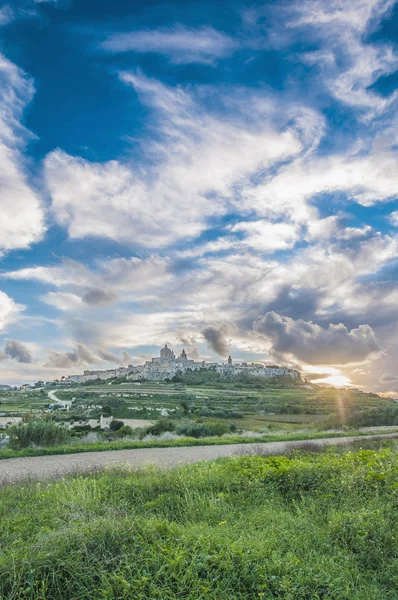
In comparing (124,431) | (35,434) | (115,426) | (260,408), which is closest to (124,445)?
(35,434)

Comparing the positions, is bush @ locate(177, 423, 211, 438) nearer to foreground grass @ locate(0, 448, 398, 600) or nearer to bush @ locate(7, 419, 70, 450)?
bush @ locate(7, 419, 70, 450)

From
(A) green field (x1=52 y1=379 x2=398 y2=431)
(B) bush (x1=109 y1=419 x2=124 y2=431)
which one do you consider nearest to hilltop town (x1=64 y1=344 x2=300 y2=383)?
(A) green field (x1=52 y1=379 x2=398 y2=431)

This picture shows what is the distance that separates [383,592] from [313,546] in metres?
1.01

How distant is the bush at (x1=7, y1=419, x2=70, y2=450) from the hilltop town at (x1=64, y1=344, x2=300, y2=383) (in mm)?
67633

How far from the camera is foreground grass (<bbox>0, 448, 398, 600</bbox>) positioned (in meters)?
4.20

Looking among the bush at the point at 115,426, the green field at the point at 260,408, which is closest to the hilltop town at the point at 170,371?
the green field at the point at 260,408

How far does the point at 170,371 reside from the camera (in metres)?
100

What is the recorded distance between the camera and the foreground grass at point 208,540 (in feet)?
13.8

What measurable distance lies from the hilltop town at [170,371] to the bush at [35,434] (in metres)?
67.6

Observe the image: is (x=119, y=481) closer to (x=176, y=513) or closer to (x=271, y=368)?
(x=176, y=513)

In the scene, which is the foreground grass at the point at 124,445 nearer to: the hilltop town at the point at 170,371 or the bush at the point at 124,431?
the bush at the point at 124,431

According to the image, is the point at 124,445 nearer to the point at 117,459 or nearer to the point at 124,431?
the point at 117,459

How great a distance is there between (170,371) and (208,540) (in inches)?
3816

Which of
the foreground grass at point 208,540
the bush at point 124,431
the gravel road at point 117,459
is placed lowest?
the gravel road at point 117,459
